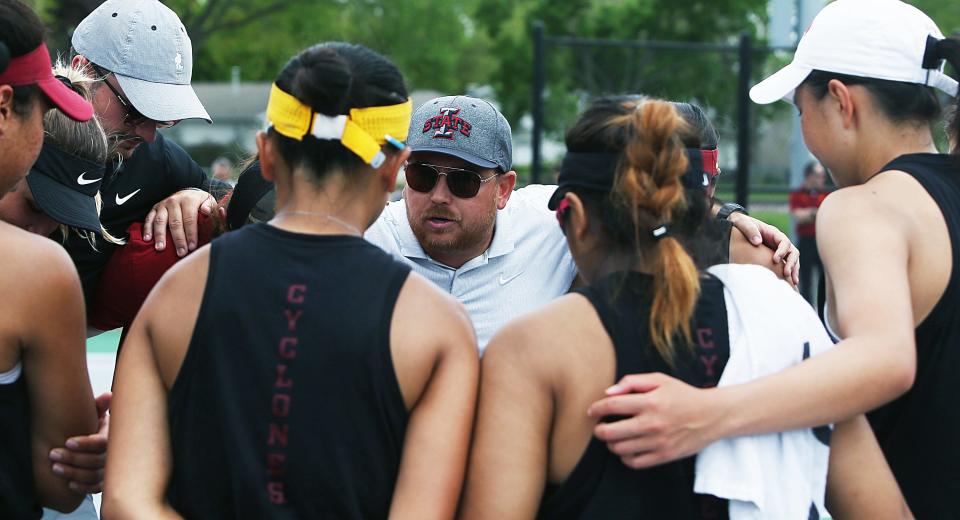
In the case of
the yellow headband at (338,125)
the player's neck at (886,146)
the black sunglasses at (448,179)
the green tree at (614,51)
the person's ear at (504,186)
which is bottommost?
the green tree at (614,51)

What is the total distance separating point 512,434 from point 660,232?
1.64 feet

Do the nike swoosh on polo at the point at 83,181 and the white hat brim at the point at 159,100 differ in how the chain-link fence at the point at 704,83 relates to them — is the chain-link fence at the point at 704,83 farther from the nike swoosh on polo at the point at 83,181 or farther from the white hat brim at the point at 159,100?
the nike swoosh on polo at the point at 83,181

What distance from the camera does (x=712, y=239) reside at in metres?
2.24

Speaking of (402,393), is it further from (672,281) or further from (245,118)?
(245,118)

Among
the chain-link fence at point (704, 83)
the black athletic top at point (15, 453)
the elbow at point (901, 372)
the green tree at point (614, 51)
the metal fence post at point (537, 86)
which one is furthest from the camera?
the green tree at point (614, 51)

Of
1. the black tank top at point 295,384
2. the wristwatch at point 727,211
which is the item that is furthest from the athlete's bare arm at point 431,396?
the wristwatch at point 727,211

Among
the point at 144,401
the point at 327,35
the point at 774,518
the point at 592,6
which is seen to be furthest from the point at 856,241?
the point at 327,35

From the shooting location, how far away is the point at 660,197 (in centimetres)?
210

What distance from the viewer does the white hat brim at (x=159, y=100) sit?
3445mm

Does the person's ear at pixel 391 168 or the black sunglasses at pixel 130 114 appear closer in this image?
the person's ear at pixel 391 168

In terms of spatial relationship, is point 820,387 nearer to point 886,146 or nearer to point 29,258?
point 886,146

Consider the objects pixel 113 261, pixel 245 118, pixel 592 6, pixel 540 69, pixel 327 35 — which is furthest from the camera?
pixel 245 118

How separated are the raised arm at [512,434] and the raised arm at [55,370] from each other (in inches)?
36.4

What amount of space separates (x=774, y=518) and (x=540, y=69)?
777cm
